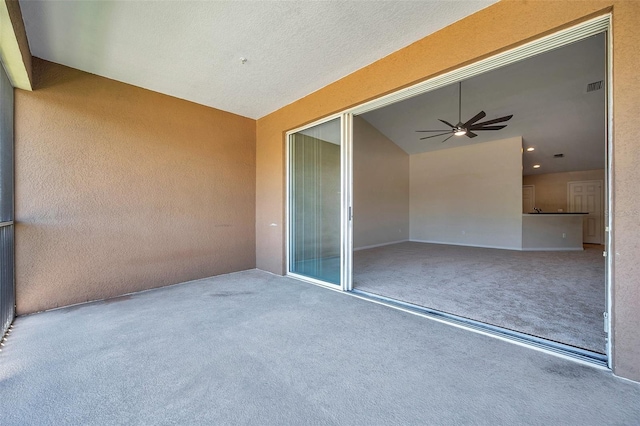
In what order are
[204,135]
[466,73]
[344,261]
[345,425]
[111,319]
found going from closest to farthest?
[345,425] → [466,73] → [111,319] → [344,261] → [204,135]

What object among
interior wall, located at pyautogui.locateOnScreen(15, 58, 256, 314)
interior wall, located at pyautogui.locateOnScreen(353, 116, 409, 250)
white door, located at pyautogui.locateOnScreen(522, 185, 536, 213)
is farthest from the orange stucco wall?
white door, located at pyautogui.locateOnScreen(522, 185, 536, 213)

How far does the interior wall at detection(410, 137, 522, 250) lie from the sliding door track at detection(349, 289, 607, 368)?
642cm

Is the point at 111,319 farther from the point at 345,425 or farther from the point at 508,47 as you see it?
the point at 508,47

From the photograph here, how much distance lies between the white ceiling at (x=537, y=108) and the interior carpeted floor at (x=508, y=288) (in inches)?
132

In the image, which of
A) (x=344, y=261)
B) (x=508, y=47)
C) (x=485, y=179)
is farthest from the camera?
(x=485, y=179)

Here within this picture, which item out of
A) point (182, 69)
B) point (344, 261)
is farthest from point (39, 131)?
point (344, 261)

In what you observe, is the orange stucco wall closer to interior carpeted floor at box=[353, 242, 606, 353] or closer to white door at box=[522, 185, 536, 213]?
interior carpeted floor at box=[353, 242, 606, 353]

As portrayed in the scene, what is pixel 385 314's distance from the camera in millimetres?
2676

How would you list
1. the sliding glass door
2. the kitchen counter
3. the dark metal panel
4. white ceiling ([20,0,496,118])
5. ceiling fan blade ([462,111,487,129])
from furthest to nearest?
the kitchen counter → ceiling fan blade ([462,111,487,129]) → the sliding glass door → the dark metal panel → white ceiling ([20,0,496,118])

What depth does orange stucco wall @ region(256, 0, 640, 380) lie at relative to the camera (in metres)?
1.61

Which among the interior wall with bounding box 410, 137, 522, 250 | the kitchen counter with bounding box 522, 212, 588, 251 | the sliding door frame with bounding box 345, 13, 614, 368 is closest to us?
the sliding door frame with bounding box 345, 13, 614, 368

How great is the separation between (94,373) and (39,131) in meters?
2.72

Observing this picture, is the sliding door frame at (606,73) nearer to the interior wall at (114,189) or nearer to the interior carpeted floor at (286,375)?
the interior carpeted floor at (286,375)

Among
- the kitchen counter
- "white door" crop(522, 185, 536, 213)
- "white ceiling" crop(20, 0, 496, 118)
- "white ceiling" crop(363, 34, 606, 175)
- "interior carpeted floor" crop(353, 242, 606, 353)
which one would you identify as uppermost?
"white ceiling" crop(363, 34, 606, 175)
